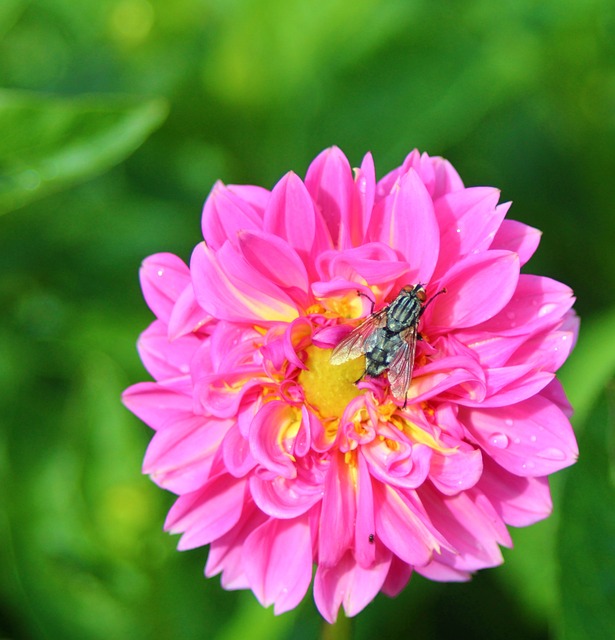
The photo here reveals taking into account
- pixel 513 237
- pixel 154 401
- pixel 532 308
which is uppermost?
pixel 154 401

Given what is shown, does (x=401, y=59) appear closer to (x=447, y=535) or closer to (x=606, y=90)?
(x=606, y=90)

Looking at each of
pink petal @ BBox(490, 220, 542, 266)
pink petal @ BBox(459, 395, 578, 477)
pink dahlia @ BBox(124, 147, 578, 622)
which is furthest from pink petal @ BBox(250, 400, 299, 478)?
pink petal @ BBox(490, 220, 542, 266)

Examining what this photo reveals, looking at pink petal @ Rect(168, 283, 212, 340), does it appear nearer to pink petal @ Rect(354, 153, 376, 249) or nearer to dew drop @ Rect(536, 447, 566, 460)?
pink petal @ Rect(354, 153, 376, 249)

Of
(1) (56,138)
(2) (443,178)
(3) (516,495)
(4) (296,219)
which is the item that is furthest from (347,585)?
(1) (56,138)

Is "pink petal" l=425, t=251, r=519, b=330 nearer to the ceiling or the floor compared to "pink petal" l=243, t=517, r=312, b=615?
nearer to the ceiling

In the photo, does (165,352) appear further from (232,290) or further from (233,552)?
(233,552)

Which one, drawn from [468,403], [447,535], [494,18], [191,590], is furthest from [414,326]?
[494,18]
